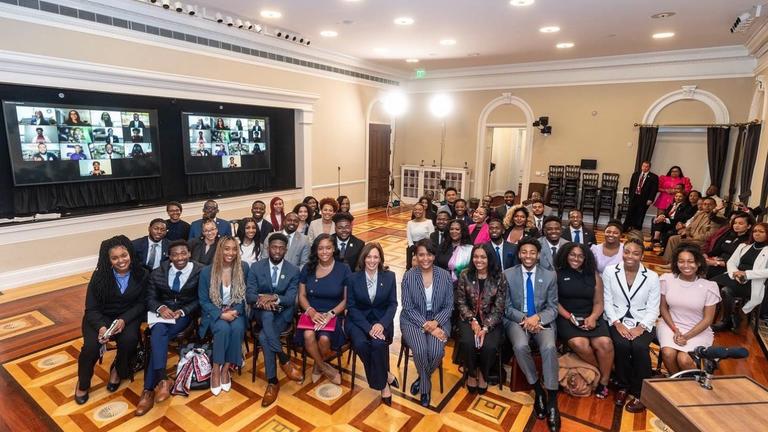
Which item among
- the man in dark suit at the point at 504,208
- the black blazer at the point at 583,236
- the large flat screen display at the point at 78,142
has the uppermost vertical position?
the large flat screen display at the point at 78,142

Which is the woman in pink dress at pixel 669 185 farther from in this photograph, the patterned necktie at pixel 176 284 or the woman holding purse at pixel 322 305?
the patterned necktie at pixel 176 284

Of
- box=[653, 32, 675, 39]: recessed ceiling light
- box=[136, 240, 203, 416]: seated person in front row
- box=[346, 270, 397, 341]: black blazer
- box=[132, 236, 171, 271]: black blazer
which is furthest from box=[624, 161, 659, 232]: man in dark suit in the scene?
box=[132, 236, 171, 271]: black blazer

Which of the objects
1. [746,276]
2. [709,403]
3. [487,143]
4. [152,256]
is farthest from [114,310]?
[487,143]

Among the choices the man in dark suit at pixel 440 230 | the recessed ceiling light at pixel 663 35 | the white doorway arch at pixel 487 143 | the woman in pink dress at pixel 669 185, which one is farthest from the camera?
the white doorway arch at pixel 487 143

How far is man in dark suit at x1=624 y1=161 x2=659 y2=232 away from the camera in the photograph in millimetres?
8531

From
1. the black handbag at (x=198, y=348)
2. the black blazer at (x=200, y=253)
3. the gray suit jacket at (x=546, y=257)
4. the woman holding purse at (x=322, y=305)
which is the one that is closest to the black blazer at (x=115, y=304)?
the black handbag at (x=198, y=348)

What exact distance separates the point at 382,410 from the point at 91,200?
5.15 metres

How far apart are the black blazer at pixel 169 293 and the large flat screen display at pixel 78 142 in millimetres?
3223

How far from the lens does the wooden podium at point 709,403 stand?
1.69m

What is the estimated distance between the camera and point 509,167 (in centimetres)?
1457

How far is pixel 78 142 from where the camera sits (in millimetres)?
5504

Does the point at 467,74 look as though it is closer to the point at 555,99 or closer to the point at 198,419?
the point at 555,99

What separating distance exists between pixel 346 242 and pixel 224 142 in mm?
4085

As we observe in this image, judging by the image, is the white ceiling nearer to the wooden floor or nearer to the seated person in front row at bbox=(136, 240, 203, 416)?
the seated person in front row at bbox=(136, 240, 203, 416)
